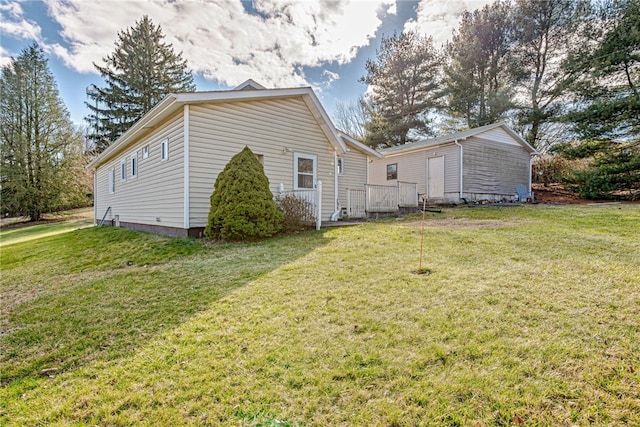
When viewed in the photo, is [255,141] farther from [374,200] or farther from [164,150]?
[374,200]

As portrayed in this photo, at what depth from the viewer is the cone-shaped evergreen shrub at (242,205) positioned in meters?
7.10

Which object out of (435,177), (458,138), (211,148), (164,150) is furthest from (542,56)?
(164,150)

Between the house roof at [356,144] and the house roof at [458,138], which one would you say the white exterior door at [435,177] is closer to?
the house roof at [458,138]

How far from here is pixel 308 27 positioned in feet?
42.6

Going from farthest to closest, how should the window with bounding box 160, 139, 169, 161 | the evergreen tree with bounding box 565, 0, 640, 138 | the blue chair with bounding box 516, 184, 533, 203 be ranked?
the blue chair with bounding box 516, 184, 533, 203
the evergreen tree with bounding box 565, 0, 640, 138
the window with bounding box 160, 139, 169, 161

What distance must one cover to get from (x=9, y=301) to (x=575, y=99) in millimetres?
25978

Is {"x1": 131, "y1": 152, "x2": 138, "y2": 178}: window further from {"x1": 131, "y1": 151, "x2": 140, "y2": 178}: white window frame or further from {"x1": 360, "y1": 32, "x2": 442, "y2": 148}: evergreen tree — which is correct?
{"x1": 360, "y1": 32, "x2": 442, "y2": 148}: evergreen tree

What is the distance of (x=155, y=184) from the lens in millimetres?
9883

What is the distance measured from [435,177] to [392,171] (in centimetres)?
288

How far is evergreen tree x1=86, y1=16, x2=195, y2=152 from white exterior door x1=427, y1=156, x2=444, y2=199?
978 inches

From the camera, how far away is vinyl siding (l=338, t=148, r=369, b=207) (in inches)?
513

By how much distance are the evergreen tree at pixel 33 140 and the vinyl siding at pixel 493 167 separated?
27966 millimetres

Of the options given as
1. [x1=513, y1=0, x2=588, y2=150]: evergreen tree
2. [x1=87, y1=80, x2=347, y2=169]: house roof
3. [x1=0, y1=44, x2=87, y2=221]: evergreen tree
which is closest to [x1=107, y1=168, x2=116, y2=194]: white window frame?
[x1=87, y1=80, x2=347, y2=169]: house roof

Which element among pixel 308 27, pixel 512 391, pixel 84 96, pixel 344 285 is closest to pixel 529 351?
pixel 512 391
